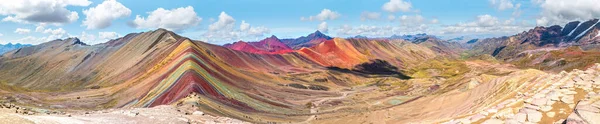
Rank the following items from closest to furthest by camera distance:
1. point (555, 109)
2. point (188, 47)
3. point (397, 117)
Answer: point (555, 109)
point (397, 117)
point (188, 47)

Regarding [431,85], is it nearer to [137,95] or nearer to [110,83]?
[137,95]

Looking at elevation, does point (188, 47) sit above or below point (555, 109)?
above

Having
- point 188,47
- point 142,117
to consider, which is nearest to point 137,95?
point 188,47

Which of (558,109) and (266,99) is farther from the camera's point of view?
(266,99)

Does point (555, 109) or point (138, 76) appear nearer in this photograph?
point (555, 109)

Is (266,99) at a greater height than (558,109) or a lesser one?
greater

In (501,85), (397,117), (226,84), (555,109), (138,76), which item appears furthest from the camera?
(138,76)

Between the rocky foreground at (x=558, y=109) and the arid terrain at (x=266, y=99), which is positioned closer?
the rocky foreground at (x=558, y=109)

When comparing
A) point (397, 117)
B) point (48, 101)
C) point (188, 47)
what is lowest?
point (397, 117)

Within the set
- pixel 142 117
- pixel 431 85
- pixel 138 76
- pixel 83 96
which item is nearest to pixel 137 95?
pixel 83 96

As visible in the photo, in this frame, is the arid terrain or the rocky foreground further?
the arid terrain
